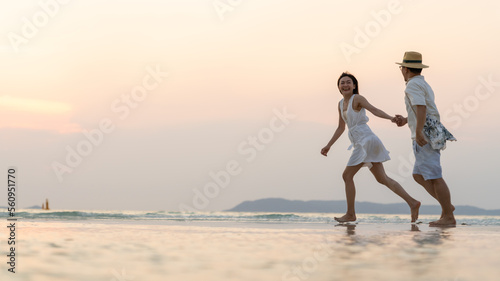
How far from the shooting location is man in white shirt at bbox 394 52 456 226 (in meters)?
6.43

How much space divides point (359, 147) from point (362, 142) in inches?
3.0

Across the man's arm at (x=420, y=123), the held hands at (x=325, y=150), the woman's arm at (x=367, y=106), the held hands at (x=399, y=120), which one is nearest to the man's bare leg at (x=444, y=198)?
the man's arm at (x=420, y=123)

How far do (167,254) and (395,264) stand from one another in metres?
1.07

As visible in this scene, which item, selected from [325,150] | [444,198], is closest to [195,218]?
[325,150]

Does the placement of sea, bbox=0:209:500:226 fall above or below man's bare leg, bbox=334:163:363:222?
below

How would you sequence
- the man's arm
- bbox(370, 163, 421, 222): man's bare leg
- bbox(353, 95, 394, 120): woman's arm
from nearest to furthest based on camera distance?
the man's arm
bbox(353, 95, 394, 120): woman's arm
bbox(370, 163, 421, 222): man's bare leg

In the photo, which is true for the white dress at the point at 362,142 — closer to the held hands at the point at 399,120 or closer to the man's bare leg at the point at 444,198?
the held hands at the point at 399,120

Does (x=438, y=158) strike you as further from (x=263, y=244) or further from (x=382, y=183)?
(x=263, y=244)

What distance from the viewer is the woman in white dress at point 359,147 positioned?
7.49 m

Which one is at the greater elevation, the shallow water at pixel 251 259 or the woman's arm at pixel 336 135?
the woman's arm at pixel 336 135

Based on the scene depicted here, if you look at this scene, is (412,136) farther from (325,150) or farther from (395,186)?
(325,150)

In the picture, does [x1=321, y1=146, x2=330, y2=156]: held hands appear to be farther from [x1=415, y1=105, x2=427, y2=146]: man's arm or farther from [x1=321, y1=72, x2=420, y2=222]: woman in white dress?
[x1=415, y1=105, x2=427, y2=146]: man's arm

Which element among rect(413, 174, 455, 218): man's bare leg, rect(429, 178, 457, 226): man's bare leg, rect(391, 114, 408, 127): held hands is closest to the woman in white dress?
rect(391, 114, 408, 127): held hands

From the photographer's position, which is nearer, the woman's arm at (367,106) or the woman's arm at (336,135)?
the woman's arm at (367,106)
